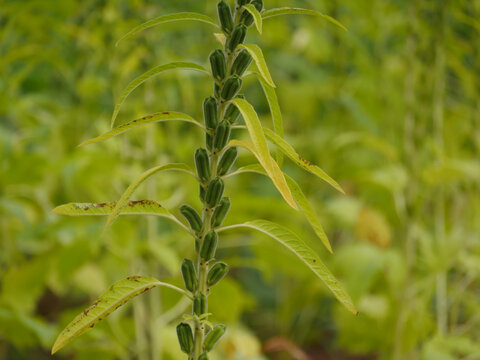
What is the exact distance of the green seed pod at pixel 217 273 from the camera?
362mm

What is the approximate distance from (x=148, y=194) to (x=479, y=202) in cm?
78

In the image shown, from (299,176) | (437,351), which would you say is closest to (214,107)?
(437,351)

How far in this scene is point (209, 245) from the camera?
0.35 meters

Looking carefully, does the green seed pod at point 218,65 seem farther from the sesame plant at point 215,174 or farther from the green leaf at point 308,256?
the green leaf at point 308,256

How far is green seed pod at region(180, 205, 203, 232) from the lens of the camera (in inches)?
14.2

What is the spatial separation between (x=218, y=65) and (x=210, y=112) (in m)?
0.03

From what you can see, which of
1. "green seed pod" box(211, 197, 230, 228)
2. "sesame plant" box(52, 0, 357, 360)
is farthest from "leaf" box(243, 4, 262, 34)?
"green seed pod" box(211, 197, 230, 228)

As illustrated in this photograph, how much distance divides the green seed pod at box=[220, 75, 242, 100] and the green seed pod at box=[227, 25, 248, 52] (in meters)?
0.02

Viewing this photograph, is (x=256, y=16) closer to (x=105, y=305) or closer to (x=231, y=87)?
(x=231, y=87)

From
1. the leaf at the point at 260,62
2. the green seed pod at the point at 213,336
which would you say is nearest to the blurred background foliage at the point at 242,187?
the green seed pod at the point at 213,336

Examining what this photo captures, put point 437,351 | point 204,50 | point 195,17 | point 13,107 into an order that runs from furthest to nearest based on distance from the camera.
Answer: point 204,50
point 13,107
point 437,351
point 195,17

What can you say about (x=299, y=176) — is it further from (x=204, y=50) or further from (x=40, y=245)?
(x=40, y=245)

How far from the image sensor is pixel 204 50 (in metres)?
1.53

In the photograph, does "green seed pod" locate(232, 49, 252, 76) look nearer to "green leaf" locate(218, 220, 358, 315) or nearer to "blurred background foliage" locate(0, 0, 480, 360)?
"green leaf" locate(218, 220, 358, 315)
